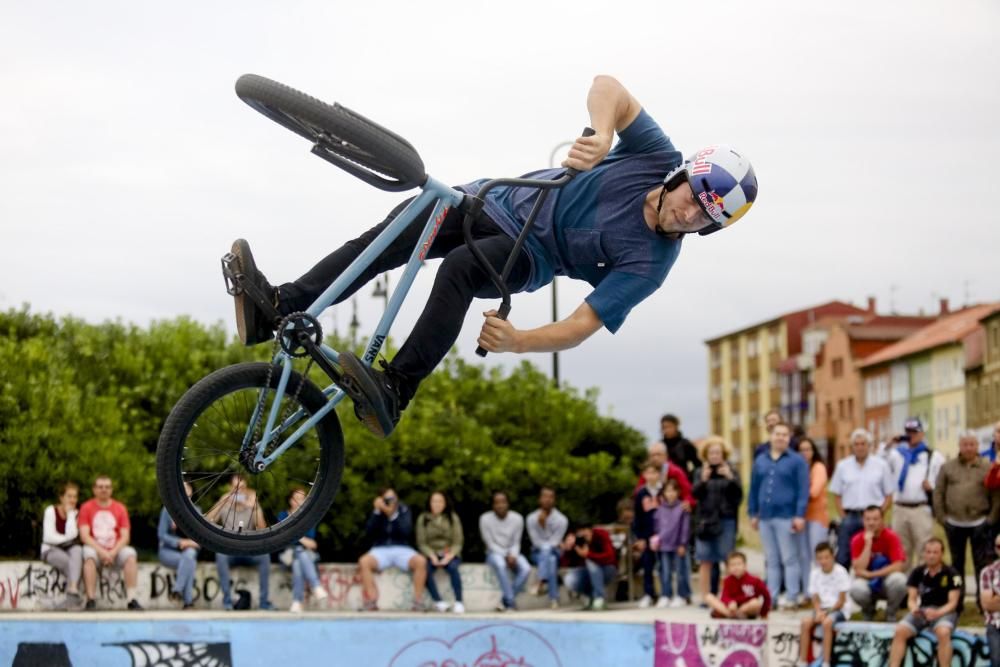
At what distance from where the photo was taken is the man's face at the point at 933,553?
49.1 feet

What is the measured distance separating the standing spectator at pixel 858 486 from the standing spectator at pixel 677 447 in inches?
91.8

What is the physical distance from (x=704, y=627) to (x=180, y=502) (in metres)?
10.5

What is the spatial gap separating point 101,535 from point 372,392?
453 inches

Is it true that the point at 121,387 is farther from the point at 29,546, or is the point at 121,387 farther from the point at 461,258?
Result: the point at 461,258

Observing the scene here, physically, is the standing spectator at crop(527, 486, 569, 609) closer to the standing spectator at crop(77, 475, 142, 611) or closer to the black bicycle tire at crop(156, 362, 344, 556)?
the standing spectator at crop(77, 475, 142, 611)

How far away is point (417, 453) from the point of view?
71.4 feet

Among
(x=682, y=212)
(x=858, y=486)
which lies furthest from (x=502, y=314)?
(x=858, y=486)

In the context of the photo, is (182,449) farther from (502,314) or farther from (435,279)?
(502,314)

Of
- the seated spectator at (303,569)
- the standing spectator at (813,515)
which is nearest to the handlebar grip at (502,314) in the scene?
the standing spectator at (813,515)

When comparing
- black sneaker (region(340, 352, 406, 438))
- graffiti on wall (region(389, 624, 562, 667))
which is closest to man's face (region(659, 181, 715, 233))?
black sneaker (region(340, 352, 406, 438))

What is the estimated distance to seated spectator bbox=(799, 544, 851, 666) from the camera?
15.6m

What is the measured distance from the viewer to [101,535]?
17219mm

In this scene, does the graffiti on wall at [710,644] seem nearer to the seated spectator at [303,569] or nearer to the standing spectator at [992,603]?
the standing spectator at [992,603]

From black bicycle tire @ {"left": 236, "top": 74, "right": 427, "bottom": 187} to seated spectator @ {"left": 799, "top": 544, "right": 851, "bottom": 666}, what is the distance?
33.5 feet
